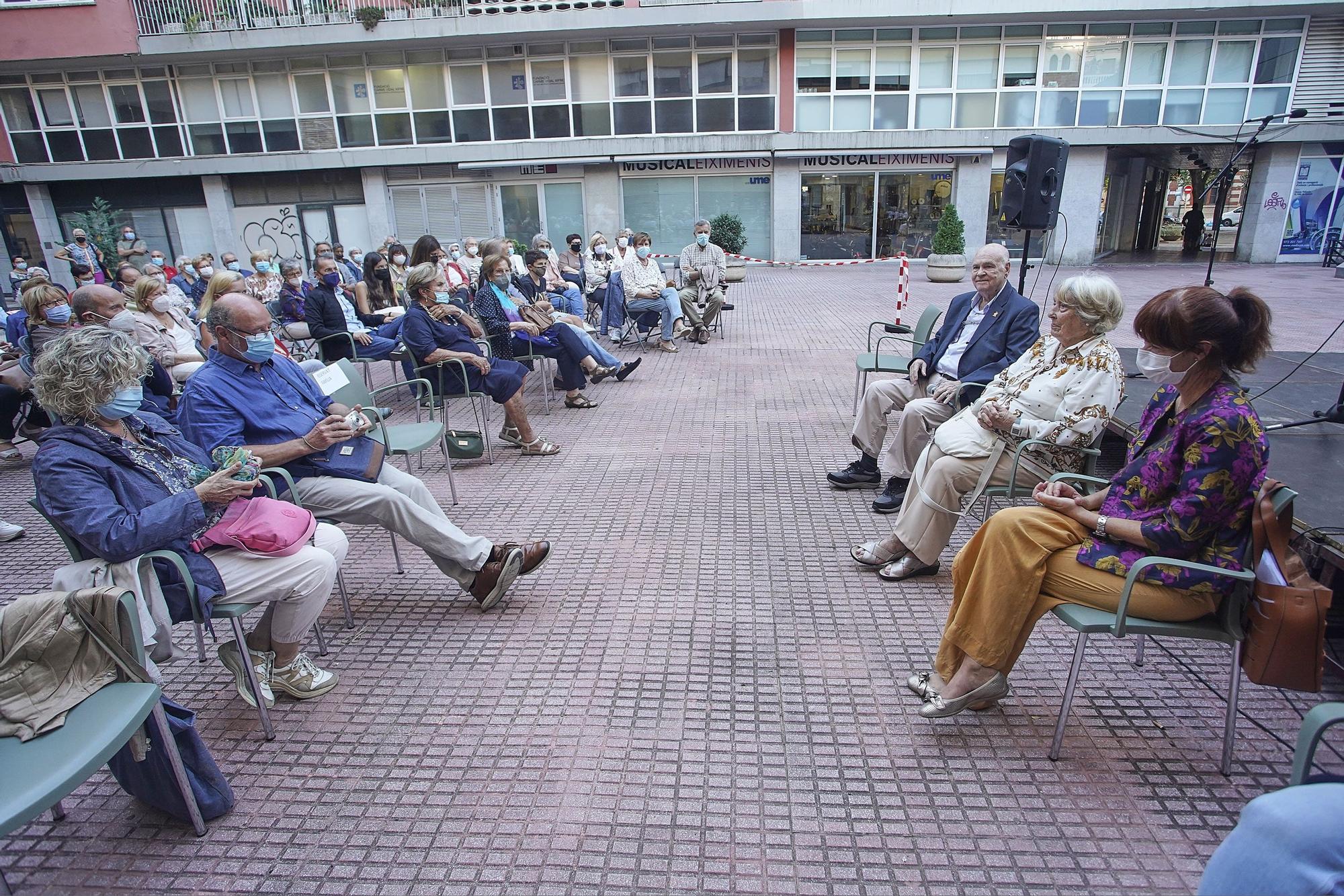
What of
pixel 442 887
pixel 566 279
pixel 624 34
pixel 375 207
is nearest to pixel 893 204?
pixel 624 34

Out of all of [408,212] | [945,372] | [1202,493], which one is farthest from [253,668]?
[408,212]

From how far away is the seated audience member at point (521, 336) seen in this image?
6.50 meters

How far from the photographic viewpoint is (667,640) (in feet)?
11.1

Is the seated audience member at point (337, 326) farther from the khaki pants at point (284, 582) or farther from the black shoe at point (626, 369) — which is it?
the khaki pants at point (284, 582)

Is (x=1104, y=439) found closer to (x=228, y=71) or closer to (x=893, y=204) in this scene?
(x=893, y=204)

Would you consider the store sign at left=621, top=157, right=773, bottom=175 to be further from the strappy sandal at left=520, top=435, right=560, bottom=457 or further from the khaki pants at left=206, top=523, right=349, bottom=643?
the khaki pants at left=206, top=523, right=349, bottom=643

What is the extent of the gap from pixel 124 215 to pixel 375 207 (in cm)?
745

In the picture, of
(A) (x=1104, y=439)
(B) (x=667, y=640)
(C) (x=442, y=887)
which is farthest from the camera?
(A) (x=1104, y=439)

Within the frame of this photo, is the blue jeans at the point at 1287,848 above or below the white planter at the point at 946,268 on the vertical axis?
above

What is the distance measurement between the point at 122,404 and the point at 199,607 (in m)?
0.74

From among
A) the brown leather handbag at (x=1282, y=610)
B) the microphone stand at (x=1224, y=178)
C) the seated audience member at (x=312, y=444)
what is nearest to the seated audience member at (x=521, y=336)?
the seated audience member at (x=312, y=444)

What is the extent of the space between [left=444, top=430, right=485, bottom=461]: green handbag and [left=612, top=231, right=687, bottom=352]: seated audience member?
4.73 m

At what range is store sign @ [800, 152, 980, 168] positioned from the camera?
A: 2012cm

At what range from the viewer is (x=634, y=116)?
20.7 m
